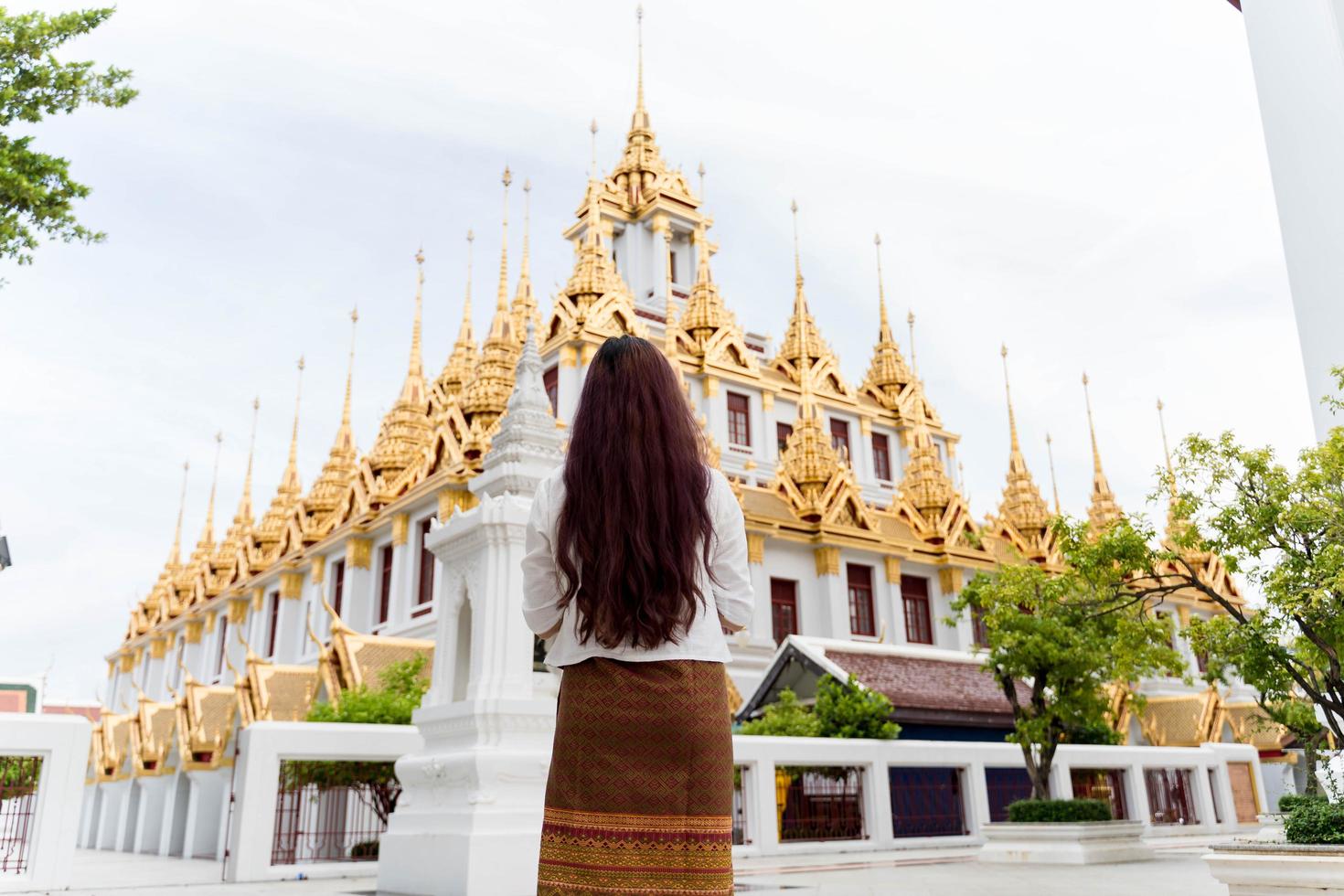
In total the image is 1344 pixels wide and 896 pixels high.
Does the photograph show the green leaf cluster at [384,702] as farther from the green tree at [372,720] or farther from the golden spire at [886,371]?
the golden spire at [886,371]

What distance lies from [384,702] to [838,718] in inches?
221

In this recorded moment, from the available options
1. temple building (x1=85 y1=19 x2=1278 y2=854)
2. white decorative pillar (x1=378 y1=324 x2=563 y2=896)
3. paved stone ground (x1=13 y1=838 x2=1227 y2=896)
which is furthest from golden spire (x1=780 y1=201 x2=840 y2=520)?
white decorative pillar (x1=378 y1=324 x2=563 y2=896)

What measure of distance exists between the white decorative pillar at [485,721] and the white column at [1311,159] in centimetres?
A: 585

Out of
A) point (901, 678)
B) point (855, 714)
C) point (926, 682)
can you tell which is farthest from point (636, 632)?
point (926, 682)

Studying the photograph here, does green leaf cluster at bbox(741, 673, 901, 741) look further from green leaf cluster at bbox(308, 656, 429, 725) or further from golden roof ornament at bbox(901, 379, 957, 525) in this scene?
golden roof ornament at bbox(901, 379, 957, 525)

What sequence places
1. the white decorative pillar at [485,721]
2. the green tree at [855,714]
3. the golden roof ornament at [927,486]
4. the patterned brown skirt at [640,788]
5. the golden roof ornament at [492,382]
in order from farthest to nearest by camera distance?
the golden roof ornament at [927,486] → the golden roof ornament at [492,382] → the green tree at [855,714] → the white decorative pillar at [485,721] → the patterned brown skirt at [640,788]

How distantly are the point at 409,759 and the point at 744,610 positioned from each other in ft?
21.9

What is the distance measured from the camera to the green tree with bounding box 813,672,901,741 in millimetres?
13594

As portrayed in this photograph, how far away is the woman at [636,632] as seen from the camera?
2318 millimetres

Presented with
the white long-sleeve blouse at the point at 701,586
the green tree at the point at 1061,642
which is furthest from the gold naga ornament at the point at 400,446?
the white long-sleeve blouse at the point at 701,586

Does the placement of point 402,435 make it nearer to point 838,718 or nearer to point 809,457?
point 809,457

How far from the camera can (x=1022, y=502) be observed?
1133 inches

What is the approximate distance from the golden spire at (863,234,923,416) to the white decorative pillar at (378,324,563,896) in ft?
73.4

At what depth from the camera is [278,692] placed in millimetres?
16703
